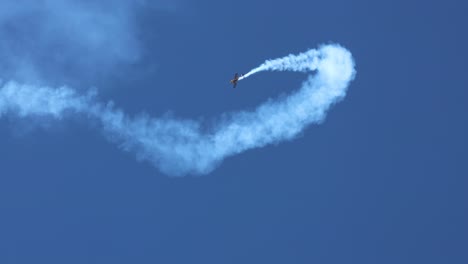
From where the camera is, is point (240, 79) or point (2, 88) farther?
point (240, 79)

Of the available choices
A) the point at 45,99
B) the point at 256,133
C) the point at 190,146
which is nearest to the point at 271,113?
the point at 256,133

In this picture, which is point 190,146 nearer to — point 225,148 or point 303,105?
point 225,148

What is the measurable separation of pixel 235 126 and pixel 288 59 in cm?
773

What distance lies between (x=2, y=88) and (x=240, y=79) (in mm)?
21379

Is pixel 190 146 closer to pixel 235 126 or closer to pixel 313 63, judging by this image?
pixel 235 126

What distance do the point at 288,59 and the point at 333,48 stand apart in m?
4.38

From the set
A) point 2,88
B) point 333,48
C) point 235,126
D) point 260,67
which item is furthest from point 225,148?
point 2,88

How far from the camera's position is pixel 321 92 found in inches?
3324

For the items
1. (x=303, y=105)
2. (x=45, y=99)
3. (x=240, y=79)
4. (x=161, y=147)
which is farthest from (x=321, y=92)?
(x=45, y=99)

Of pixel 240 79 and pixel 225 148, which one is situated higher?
pixel 240 79

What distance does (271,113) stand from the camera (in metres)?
84.2

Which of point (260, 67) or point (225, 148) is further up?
point (260, 67)

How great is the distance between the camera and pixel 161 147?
83500mm

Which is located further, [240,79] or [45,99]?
[240,79]
